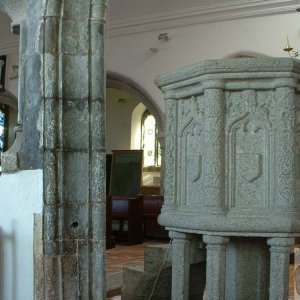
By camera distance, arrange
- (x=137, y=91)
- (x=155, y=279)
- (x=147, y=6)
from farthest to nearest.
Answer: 1. (x=137, y=91)
2. (x=147, y=6)
3. (x=155, y=279)

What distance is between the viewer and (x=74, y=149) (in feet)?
10.2

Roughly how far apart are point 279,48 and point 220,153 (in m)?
5.19

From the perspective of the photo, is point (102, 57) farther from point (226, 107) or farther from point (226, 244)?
point (226, 244)

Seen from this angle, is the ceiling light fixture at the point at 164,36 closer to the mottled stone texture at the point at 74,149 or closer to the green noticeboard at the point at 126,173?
the green noticeboard at the point at 126,173

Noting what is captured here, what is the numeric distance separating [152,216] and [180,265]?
6.06 metres

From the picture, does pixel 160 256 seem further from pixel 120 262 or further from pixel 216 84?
pixel 120 262

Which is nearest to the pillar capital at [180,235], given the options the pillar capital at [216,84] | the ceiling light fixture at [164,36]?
the pillar capital at [216,84]

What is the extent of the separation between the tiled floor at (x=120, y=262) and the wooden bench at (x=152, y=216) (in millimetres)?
382

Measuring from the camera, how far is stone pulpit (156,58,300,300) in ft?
11.4

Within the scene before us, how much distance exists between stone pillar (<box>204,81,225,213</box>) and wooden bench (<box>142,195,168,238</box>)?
20.5 feet

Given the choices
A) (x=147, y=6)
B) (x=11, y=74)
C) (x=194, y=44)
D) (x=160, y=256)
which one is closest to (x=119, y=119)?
(x=11, y=74)

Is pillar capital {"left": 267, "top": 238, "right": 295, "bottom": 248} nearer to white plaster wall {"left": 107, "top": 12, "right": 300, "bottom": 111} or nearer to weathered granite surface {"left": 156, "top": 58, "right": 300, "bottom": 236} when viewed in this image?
weathered granite surface {"left": 156, "top": 58, "right": 300, "bottom": 236}

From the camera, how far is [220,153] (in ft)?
11.6

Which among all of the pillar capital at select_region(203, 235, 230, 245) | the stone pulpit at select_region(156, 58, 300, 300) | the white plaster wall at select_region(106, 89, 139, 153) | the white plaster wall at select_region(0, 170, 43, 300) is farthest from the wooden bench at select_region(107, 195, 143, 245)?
the white plaster wall at select_region(0, 170, 43, 300)
